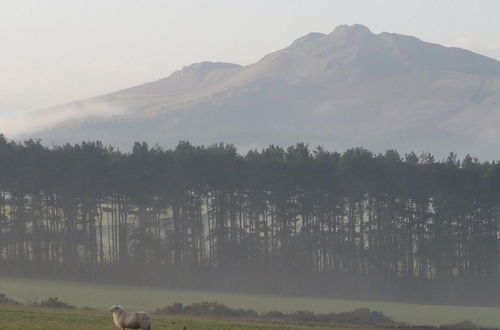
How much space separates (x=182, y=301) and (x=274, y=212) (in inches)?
1509

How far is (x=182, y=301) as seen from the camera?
88750 millimetres

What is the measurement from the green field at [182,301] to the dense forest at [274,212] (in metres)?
18.4

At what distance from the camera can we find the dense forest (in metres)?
122

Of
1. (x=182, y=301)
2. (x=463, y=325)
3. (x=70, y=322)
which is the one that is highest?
(x=70, y=322)

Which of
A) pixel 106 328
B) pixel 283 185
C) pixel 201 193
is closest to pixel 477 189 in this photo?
pixel 283 185

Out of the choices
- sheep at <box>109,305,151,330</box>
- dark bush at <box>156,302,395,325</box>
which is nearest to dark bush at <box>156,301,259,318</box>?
dark bush at <box>156,302,395,325</box>

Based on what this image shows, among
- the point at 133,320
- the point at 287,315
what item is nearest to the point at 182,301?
the point at 287,315

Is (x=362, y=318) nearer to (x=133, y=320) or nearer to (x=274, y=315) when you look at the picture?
(x=274, y=315)

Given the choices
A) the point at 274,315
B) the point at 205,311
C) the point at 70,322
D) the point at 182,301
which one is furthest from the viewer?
the point at 182,301

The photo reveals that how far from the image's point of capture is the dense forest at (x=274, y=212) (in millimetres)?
122125

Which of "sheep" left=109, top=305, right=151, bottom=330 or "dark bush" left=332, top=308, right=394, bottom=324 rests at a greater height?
"sheep" left=109, top=305, right=151, bottom=330

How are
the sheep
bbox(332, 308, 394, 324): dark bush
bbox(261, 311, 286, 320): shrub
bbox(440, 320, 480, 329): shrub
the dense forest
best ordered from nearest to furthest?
the sheep → bbox(440, 320, 480, 329): shrub → bbox(332, 308, 394, 324): dark bush → bbox(261, 311, 286, 320): shrub → the dense forest

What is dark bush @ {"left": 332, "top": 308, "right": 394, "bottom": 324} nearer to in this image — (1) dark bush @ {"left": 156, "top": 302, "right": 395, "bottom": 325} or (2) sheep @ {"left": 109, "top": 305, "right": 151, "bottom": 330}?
(1) dark bush @ {"left": 156, "top": 302, "right": 395, "bottom": 325}

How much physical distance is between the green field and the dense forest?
18.4m
